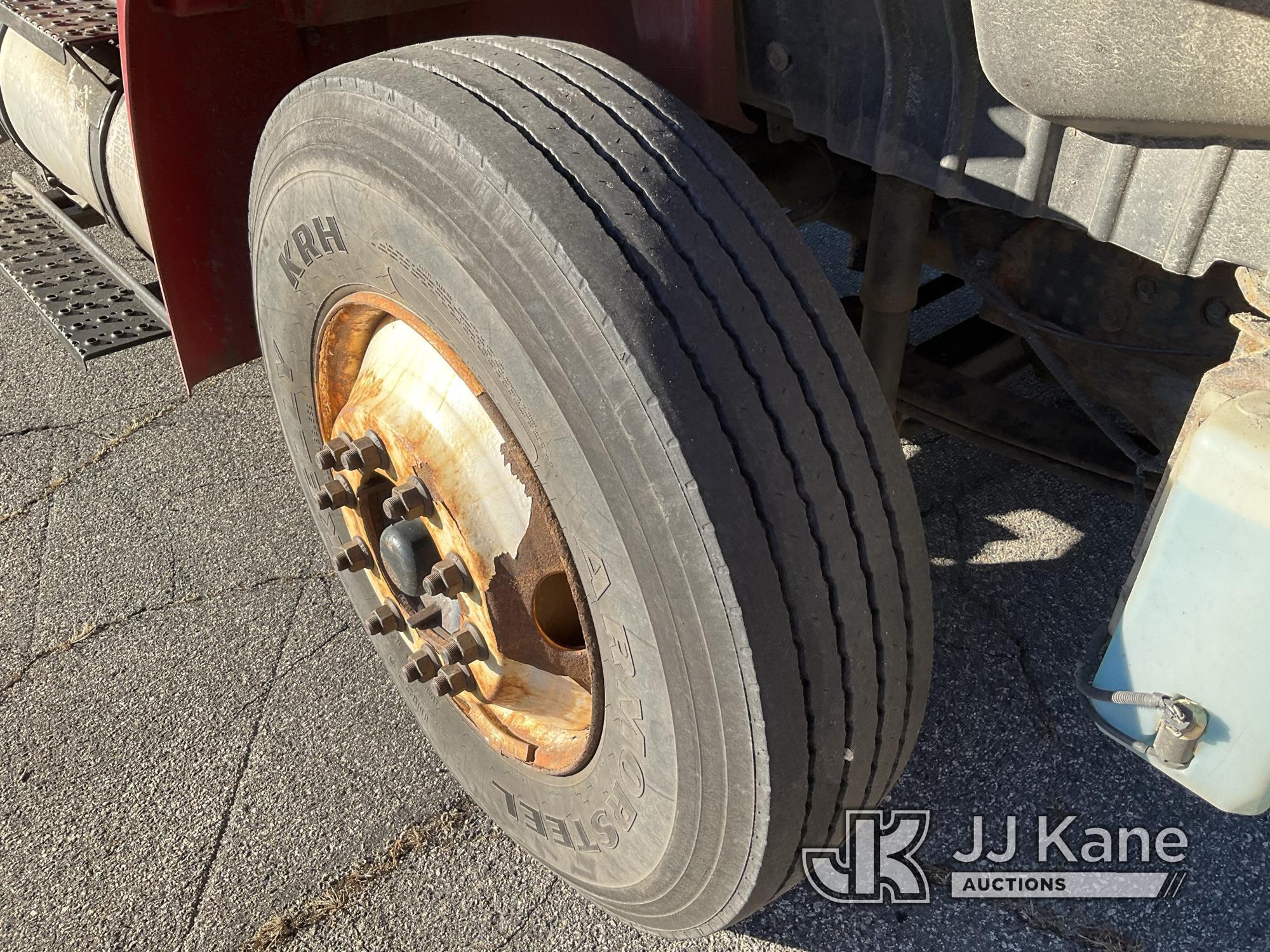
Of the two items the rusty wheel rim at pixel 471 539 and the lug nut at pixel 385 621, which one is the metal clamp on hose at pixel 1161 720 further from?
the lug nut at pixel 385 621

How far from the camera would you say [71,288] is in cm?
282

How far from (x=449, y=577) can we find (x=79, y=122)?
1.87 metres

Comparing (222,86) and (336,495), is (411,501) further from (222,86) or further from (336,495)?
(222,86)

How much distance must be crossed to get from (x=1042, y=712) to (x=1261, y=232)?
4.42 feet

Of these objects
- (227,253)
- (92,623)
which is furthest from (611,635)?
(92,623)

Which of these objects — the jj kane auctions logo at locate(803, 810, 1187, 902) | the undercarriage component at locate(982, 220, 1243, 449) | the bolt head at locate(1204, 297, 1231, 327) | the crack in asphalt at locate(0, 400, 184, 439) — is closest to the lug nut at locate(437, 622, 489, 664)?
the jj kane auctions logo at locate(803, 810, 1187, 902)

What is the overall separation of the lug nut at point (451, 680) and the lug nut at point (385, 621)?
203mm

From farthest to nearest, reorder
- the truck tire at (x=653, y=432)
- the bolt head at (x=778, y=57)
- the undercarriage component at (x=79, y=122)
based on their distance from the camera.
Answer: the undercarriage component at (x=79, y=122)
the bolt head at (x=778, y=57)
the truck tire at (x=653, y=432)

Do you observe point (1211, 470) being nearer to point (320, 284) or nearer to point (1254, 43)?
point (1254, 43)

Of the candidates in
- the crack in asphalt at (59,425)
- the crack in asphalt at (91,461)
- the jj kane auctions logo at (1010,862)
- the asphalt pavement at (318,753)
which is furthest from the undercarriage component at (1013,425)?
the crack in asphalt at (59,425)

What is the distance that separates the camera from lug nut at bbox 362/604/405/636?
5.92ft

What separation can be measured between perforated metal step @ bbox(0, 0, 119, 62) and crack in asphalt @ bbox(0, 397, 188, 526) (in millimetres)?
1079

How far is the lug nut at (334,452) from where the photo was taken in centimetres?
173

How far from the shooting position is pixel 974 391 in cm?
216
